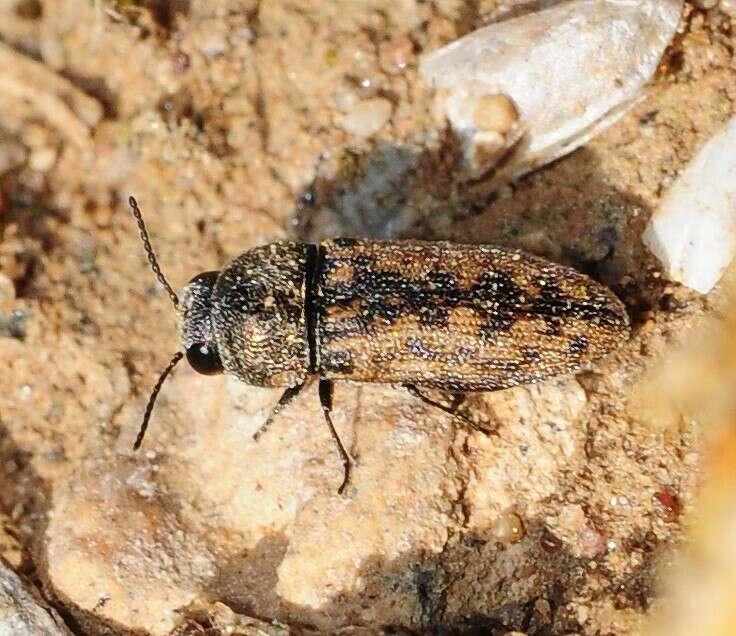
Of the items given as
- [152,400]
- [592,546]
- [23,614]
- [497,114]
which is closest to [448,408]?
[592,546]

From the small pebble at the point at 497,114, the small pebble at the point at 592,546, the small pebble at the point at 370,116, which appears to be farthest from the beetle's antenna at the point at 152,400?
the small pebble at the point at 592,546

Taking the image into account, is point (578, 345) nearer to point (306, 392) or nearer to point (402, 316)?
point (402, 316)

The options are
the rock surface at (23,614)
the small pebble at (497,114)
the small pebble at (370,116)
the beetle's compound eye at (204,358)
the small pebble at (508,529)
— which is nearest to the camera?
the rock surface at (23,614)

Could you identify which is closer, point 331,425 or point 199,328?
point 331,425

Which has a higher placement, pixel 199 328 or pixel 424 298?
pixel 424 298

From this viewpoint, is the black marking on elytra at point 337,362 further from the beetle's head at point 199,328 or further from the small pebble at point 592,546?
the small pebble at point 592,546

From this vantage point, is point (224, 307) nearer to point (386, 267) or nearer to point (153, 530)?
point (386, 267)
